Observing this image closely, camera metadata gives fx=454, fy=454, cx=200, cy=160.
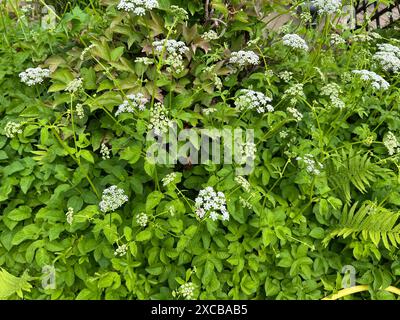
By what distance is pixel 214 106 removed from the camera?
2.62 m

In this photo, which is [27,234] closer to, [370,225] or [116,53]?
[116,53]

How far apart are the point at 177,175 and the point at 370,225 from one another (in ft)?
3.46

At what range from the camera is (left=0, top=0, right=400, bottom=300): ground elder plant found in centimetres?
227

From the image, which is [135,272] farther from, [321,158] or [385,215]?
[385,215]

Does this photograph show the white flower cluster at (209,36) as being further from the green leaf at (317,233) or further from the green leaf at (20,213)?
the green leaf at (20,213)

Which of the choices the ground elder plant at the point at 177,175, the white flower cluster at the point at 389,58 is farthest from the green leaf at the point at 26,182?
the white flower cluster at the point at 389,58

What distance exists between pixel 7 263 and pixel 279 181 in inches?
61.0

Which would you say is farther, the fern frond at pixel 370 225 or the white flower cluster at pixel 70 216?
the fern frond at pixel 370 225

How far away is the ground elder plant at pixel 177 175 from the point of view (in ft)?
7.46

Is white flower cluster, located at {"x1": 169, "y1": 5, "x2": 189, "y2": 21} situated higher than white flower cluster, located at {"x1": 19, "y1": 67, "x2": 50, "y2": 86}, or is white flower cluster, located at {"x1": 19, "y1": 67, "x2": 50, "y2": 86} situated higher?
white flower cluster, located at {"x1": 169, "y1": 5, "x2": 189, "y2": 21}

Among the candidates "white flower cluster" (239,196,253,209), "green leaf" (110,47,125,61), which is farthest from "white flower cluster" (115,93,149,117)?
"white flower cluster" (239,196,253,209)

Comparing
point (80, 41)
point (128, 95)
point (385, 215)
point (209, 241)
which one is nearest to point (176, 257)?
point (209, 241)

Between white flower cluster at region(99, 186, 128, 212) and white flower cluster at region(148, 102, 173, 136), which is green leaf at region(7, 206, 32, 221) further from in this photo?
white flower cluster at region(148, 102, 173, 136)
